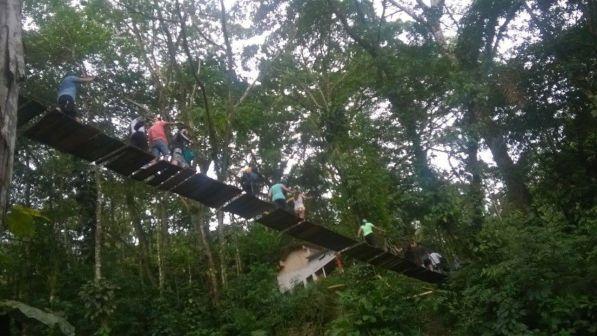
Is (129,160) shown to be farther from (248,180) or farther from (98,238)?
(98,238)

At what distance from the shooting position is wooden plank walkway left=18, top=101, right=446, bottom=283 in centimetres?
432

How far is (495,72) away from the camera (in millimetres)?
7504

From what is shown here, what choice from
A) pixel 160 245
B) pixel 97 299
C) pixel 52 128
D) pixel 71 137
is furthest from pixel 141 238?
pixel 52 128

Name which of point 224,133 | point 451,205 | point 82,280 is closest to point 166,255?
point 82,280

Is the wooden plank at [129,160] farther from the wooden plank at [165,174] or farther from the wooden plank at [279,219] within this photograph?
the wooden plank at [279,219]

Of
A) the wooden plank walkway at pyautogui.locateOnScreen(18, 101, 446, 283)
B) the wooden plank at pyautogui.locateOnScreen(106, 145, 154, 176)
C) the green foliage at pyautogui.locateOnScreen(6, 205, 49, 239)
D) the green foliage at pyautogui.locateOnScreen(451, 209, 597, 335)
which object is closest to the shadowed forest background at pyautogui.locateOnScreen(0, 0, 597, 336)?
the green foliage at pyautogui.locateOnScreen(451, 209, 597, 335)

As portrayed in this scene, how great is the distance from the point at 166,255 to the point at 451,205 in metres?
6.64

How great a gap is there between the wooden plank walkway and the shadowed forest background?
1278 millimetres

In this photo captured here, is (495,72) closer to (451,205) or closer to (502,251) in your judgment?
(451,205)

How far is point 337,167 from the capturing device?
29.1 ft

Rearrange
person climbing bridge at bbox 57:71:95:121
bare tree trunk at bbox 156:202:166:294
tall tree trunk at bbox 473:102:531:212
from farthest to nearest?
bare tree trunk at bbox 156:202:166:294
tall tree trunk at bbox 473:102:531:212
person climbing bridge at bbox 57:71:95:121

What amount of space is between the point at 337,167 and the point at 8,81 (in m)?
7.61

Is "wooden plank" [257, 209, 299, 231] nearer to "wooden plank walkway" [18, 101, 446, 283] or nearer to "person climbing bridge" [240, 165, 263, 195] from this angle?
"wooden plank walkway" [18, 101, 446, 283]

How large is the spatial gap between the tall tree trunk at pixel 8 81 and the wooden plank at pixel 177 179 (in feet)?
11.7
